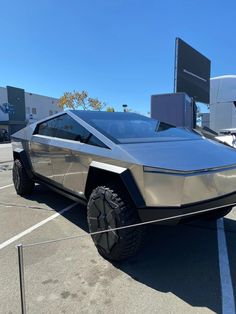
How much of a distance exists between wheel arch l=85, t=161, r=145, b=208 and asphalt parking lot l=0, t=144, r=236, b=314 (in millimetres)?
754

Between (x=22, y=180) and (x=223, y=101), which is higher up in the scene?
(x=223, y=101)

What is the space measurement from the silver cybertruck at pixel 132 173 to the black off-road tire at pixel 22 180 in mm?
1628

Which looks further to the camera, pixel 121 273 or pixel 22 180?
pixel 22 180

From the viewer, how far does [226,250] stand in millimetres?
3703

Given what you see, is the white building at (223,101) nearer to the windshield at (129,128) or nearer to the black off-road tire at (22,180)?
the black off-road tire at (22,180)

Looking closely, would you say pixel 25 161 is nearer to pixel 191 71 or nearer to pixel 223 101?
pixel 191 71

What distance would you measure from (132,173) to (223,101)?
62.6m

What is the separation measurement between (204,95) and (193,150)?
37152 mm

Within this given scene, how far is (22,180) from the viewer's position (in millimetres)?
6020

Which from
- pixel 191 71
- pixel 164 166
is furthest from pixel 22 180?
pixel 191 71

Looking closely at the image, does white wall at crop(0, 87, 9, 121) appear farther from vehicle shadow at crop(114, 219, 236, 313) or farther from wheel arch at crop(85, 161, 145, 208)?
wheel arch at crop(85, 161, 145, 208)

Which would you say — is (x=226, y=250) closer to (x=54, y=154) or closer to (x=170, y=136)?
(x=170, y=136)

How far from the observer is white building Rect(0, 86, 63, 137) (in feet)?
153

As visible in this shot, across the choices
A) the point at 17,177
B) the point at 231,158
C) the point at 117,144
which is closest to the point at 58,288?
the point at 117,144
